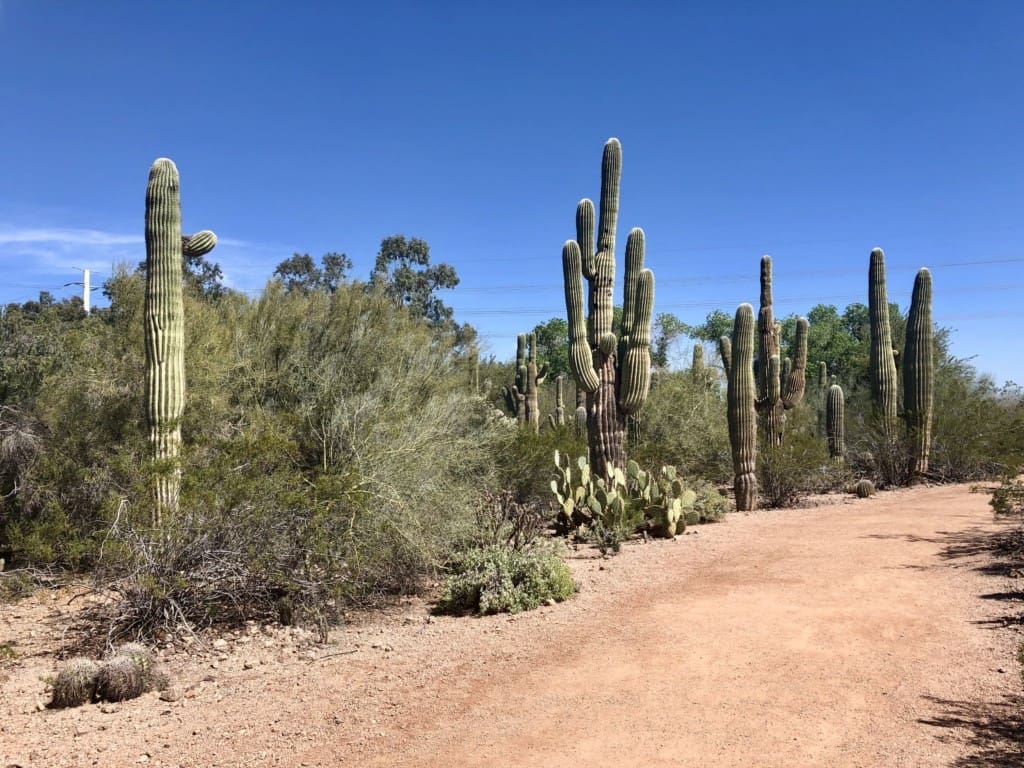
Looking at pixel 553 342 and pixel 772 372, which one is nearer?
pixel 772 372

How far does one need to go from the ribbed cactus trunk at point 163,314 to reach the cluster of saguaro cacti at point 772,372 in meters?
12.3

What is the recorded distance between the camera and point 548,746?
4.61 m

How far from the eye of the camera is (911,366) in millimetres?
→ 17469

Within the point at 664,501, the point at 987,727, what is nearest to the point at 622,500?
the point at 664,501

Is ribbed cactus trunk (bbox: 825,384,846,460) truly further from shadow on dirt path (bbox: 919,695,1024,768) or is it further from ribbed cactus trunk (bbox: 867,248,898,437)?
shadow on dirt path (bbox: 919,695,1024,768)

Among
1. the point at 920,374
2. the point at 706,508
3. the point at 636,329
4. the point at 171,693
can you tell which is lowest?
the point at 171,693

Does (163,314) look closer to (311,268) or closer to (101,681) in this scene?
(101,681)

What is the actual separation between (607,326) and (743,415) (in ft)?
11.4

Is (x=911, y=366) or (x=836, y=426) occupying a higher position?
(x=911, y=366)

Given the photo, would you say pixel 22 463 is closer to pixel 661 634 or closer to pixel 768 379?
pixel 661 634

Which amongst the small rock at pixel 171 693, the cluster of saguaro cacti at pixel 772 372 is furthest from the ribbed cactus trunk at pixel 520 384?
the small rock at pixel 171 693

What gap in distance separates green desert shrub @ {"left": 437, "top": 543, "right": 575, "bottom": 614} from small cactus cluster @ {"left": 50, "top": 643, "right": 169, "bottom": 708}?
3.06 m

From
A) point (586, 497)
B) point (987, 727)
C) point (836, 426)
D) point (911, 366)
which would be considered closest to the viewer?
point (987, 727)

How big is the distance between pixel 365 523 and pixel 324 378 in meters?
2.95
